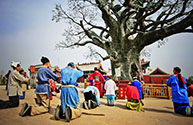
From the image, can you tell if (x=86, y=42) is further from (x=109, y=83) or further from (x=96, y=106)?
(x=96, y=106)

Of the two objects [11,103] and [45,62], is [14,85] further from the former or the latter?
[45,62]

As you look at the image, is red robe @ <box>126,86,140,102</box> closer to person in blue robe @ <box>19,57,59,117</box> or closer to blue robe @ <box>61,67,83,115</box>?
blue robe @ <box>61,67,83,115</box>

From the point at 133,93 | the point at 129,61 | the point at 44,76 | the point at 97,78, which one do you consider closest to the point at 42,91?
the point at 44,76

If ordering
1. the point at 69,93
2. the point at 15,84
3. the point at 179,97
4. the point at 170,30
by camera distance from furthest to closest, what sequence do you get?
the point at 170,30
the point at 15,84
the point at 179,97
the point at 69,93

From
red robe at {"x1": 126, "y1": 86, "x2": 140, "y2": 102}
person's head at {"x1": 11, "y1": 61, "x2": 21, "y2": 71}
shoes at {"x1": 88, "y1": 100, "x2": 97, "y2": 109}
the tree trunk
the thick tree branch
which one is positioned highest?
the thick tree branch

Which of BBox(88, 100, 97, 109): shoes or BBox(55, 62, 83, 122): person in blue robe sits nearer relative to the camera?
BBox(55, 62, 83, 122): person in blue robe

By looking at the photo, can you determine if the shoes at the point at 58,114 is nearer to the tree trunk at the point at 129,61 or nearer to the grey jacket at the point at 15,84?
the grey jacket at the point at 15,84

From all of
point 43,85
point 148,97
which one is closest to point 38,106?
point 43,85

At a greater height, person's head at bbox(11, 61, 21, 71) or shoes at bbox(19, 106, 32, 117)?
person's head at bbox(11, 61, 21, 71)

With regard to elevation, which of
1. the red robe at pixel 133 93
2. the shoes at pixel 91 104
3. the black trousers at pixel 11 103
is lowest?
the shoes at pixel 91 104

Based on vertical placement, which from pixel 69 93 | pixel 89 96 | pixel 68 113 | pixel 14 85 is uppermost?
pixel 14 85

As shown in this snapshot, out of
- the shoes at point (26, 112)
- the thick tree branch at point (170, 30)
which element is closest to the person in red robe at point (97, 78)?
the shoes at point (26, 112)

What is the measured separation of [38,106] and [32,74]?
1195cm

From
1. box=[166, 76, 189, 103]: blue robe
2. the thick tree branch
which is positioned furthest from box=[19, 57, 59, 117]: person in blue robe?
the thick tree branch
